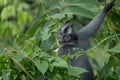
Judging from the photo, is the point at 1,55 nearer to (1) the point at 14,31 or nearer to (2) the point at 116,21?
(2) the point at 116,21

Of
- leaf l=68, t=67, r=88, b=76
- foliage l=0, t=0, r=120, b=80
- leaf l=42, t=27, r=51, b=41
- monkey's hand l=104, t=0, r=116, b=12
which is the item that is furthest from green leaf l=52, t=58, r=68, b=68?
monkey's hand l=104, t=0, r=116, b=12

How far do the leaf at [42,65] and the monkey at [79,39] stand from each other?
830 millimetres

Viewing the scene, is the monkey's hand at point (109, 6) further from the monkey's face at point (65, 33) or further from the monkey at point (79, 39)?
the monkey's face at point (65, 33)

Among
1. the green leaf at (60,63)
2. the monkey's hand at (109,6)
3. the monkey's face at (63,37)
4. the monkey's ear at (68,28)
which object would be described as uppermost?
the monkey's hand at (109,6)

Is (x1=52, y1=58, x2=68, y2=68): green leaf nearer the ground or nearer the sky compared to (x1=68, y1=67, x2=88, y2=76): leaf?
nearer the sky

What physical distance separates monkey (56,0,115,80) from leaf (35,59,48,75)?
32.7 inches

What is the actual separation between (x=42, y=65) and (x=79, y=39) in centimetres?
117

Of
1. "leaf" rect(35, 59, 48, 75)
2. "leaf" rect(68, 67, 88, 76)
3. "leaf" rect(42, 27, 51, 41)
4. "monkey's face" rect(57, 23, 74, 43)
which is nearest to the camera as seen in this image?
"leaf" rect(35, 59, 48, 75)

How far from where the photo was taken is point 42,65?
322 cm

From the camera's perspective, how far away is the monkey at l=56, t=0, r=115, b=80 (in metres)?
4.15

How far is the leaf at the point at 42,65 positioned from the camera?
319 centimetres

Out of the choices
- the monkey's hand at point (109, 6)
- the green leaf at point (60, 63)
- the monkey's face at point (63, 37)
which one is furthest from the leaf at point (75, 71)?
the monkey's hand at point (109, 6)

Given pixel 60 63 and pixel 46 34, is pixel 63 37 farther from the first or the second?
pixel 60 63

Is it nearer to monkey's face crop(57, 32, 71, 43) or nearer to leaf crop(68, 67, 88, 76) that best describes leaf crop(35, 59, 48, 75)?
leaf crop(68, 67, 88, 76)
